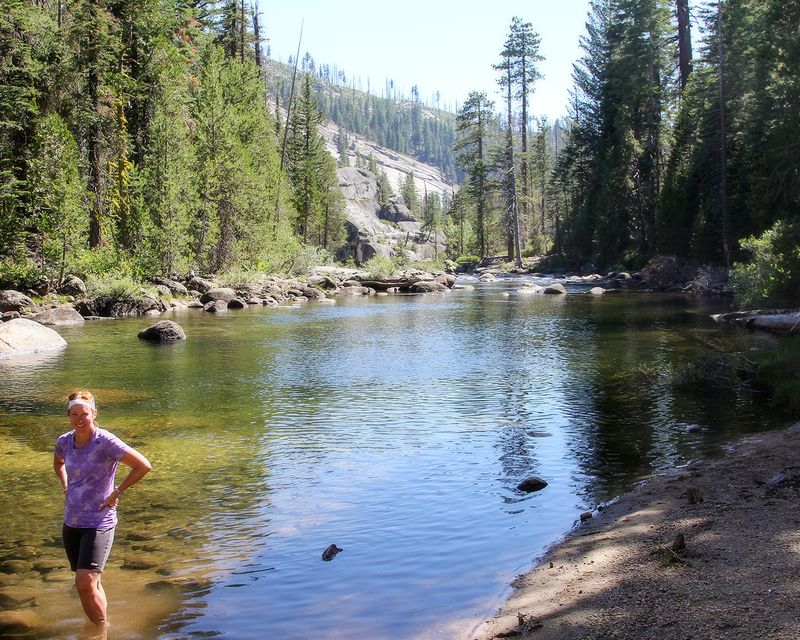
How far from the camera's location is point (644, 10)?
174 feet

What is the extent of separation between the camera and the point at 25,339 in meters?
21.7

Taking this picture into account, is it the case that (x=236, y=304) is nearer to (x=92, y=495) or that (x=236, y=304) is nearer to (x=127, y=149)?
(x=127, y=149)

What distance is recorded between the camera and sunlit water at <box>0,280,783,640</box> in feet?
21.1

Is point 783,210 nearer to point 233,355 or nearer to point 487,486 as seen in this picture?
point 233,355

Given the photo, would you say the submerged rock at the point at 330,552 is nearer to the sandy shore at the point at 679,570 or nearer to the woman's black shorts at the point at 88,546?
the sandy shore at the point at 679,570

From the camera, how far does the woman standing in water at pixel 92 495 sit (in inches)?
224

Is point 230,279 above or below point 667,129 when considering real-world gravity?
below

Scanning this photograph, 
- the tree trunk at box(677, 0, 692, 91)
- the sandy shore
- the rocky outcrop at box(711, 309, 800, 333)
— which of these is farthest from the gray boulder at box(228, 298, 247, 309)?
the tree trunk at box(677, 0, 692, 91)

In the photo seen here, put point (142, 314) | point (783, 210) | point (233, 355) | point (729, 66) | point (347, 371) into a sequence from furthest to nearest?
point (729, 66) → point (142, 314) → point (783, 210) → point (233, 355) → point (347, 371)

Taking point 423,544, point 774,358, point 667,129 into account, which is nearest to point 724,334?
point 774,358

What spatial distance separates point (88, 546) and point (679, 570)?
4672 millimetres

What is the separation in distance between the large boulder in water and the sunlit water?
914 mm

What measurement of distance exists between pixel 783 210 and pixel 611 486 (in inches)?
1040

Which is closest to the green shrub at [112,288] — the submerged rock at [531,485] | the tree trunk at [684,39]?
the submerged rock at [531,485]
